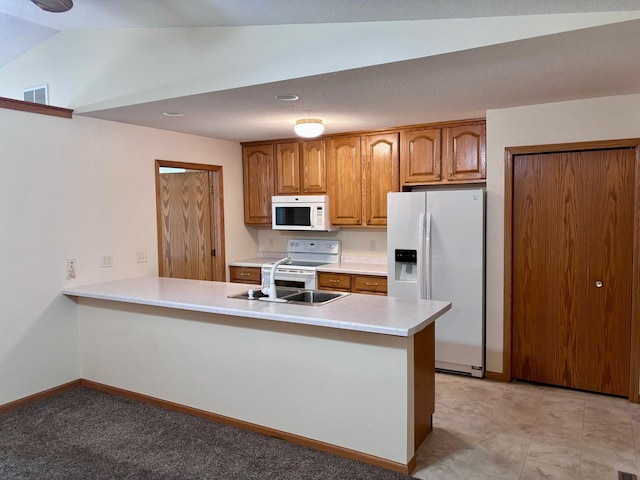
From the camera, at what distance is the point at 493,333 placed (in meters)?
3.86

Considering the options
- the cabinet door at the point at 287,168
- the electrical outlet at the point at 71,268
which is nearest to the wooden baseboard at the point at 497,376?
the cabinet door at the point at 287,168

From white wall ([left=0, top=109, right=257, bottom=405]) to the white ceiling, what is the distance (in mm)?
334

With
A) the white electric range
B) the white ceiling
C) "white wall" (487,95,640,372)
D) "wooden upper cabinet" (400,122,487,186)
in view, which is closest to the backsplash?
the white electric range

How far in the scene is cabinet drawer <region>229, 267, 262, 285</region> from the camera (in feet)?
16.7

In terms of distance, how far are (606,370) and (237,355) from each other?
2.76m

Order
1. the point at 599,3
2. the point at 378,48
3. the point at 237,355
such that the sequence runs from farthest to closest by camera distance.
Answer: the point at 237,355
the point at 378,48
the point at 599,3

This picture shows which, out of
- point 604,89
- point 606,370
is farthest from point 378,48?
point 606,370

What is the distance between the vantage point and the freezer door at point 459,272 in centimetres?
378

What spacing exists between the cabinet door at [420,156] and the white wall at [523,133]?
0.53 meters

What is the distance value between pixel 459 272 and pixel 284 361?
178 cm

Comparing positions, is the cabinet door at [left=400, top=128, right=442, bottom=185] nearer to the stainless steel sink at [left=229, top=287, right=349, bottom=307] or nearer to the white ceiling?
the white ceiling

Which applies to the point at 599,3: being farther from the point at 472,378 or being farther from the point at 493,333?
the point at 472,378

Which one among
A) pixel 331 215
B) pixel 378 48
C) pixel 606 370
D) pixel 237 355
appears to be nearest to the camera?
pixel 378 48

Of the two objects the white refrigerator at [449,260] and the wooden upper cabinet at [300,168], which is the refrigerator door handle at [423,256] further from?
the wooden upper cabinet at [300,168]
